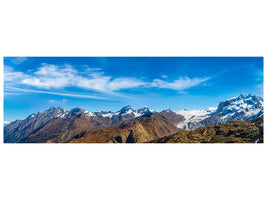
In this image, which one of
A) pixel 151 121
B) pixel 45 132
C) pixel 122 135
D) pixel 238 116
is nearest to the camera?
pixel 122 135

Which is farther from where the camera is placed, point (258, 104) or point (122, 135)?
point (258, 104)

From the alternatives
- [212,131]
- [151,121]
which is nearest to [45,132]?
[151,121]
